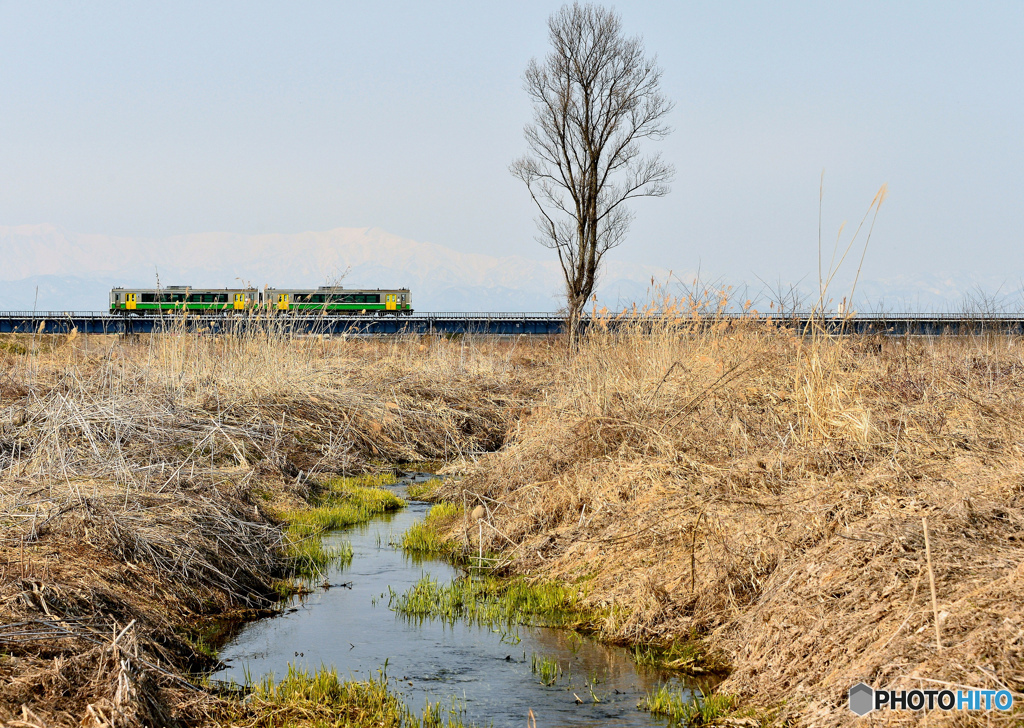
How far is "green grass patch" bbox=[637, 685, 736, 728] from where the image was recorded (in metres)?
4.17

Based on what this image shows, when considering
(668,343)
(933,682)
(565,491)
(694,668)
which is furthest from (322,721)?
(668,343)

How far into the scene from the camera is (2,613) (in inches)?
166

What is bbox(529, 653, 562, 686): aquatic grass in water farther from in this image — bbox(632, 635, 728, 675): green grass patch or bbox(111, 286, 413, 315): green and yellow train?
bbox(111, 286, 413, 315): green and yellow train

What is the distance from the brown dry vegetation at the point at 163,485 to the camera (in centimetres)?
399

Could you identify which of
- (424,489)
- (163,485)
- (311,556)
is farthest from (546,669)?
(424,489)

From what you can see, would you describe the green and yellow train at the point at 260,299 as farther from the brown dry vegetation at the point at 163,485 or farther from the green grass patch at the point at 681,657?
the green grass patch at the point at 681,657

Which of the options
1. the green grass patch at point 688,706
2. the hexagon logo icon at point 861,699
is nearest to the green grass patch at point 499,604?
the green grass patch at point 688,706

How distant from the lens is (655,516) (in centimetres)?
633

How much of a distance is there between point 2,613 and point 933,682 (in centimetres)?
418

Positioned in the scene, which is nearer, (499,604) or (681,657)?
(681,657)

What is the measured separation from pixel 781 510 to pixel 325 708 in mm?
2987

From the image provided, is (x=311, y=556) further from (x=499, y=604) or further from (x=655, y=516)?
(x=655, y=516)

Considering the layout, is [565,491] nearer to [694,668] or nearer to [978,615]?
[694,668]

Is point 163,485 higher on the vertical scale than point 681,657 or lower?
higher
